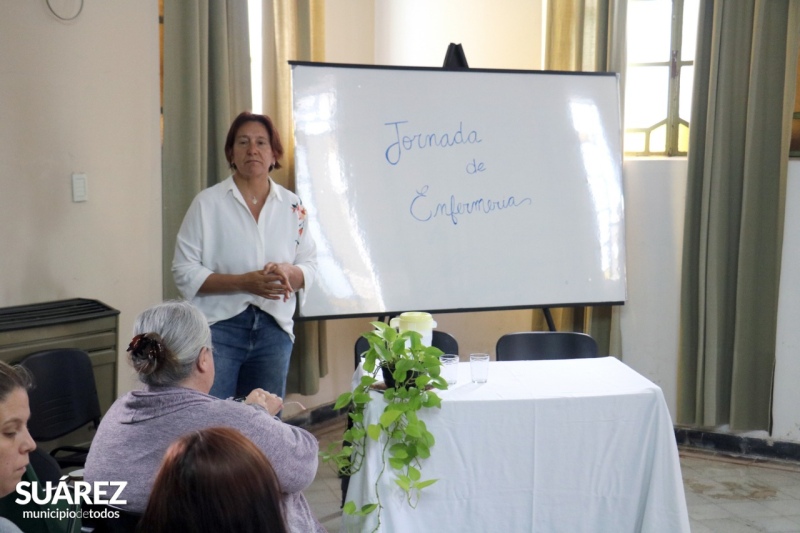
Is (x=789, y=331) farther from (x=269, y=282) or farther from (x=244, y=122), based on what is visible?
(x=244, y=122)

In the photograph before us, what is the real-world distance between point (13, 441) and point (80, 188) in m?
1.81

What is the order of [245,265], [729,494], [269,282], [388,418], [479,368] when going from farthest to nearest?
[729,494] → [245,265] → [269,282] → [479,368] → [388,418]

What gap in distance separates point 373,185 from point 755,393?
2.07 meters

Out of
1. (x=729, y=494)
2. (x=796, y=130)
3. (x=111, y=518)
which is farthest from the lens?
(x=796, y=130)

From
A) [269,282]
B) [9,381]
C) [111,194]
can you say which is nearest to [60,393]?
[269,282]

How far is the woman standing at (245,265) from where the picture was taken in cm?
291

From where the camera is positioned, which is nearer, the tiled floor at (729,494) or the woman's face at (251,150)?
the woman's face at (251,150)

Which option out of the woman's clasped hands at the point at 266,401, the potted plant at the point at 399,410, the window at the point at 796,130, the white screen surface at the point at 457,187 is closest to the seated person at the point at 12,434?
the woman's clasped hands at the point at 266,401

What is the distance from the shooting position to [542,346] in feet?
10.5

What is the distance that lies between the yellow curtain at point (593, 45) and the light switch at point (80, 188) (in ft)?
7.52

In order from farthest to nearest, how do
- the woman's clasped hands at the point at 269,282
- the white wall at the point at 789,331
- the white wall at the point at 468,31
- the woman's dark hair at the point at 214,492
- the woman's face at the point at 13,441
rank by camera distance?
the white wall at the point at 468,31
the white wall at the point at 789,331
the woman's clasped hands at the point at 269,282
the woman's face at the point at 13,441
the woman's dark hair at the point at 214,492

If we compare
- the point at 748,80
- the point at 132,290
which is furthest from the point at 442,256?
the point at 748,80

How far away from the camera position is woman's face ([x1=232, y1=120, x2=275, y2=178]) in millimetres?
3025

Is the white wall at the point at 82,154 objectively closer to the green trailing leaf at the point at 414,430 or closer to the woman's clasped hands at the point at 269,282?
the woman's clasped hands at the point at 269,282
